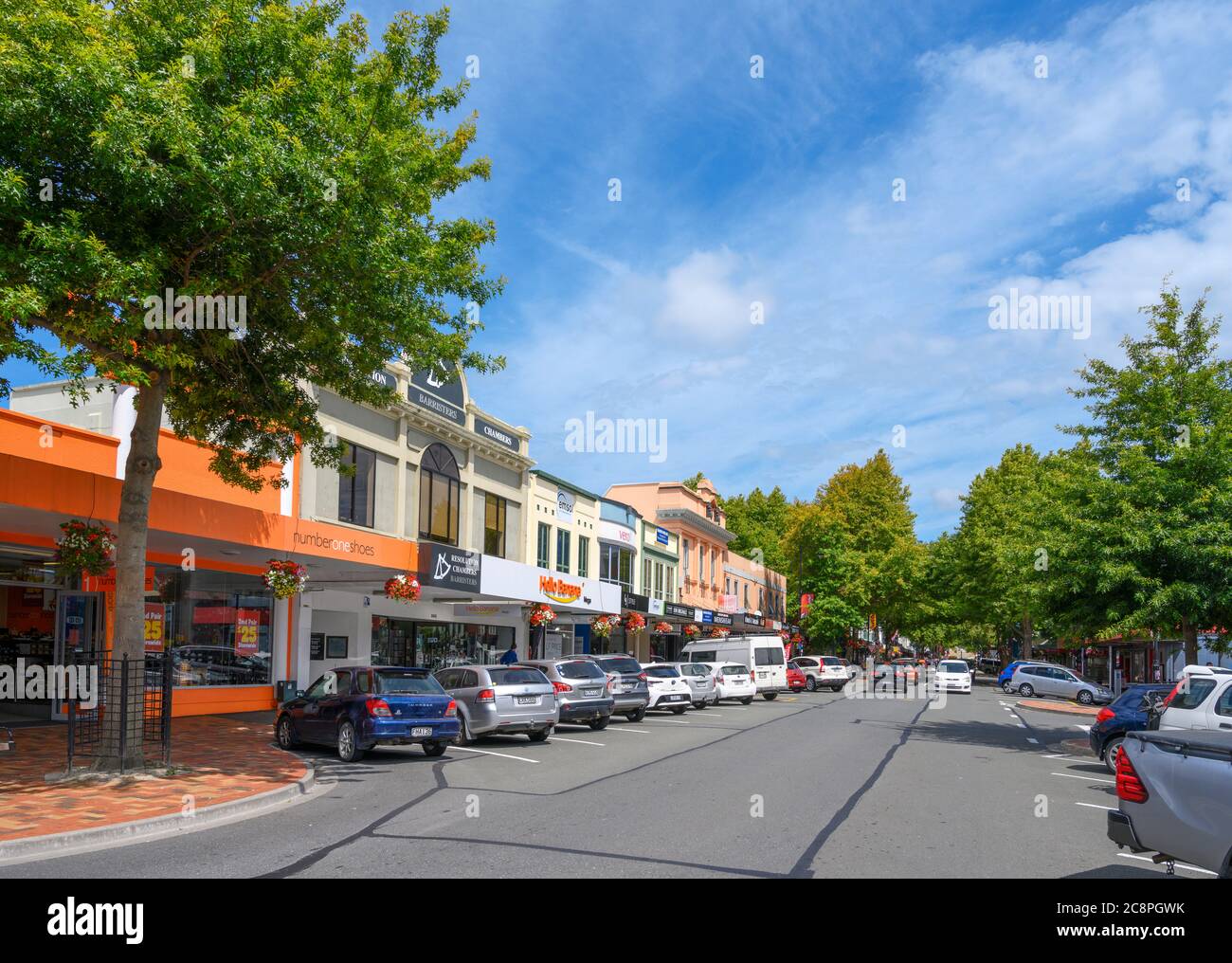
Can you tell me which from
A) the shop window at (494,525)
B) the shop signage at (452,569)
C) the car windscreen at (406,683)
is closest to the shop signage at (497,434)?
the shop window at (494,525)

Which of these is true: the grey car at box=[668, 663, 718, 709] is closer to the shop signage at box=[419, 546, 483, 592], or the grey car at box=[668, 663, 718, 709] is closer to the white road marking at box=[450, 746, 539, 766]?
the shop signage at box=[419, 546, 483, 592]

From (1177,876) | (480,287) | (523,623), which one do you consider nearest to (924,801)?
(1177,876)

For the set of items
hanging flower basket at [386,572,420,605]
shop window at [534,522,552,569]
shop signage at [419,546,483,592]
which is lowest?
hanging flower basket at [386,572,420,605]

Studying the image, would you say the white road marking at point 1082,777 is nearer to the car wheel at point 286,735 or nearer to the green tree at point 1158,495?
the green tree at point 1158,495

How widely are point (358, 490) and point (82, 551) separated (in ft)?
40.1

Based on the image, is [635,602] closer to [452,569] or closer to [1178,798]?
[452,569]

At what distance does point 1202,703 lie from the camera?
12.7 meters

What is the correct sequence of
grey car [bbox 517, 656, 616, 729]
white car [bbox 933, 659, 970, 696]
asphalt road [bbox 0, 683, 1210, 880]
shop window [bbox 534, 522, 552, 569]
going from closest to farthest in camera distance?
asphalt road [bbox 0, 683, 1210, 880] → grey car [bbox 517, 656, 616, 729] → shop window [bbox 534, 522, 552, 569] → white car [bbox 933, 659, 970, 696]

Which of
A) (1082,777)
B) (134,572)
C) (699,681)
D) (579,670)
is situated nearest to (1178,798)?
(1082,777)

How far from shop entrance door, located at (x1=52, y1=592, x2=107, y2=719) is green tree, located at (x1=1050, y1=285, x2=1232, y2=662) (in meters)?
18.6

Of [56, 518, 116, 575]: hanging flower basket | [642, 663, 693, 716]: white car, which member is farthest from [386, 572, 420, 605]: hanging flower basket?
[56, 518, 116, 575]: hanging flower basket

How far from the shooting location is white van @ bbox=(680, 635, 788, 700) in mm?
34719

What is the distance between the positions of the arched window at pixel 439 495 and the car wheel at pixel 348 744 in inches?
519

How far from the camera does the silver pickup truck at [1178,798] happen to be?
19.2 ft
